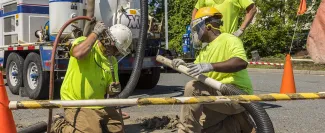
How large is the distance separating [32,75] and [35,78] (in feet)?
0.28

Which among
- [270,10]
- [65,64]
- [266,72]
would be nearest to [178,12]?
[270,10]

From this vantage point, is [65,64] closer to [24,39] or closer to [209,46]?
[24,39]

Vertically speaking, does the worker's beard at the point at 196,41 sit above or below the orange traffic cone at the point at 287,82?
above

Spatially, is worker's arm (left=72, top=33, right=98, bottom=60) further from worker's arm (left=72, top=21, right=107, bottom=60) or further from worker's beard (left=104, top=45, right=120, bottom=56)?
worker's beard (left=104, top=45, right=120, bottom=56)

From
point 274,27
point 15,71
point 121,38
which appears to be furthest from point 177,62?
point 274,27

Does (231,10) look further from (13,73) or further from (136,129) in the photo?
(13,73)

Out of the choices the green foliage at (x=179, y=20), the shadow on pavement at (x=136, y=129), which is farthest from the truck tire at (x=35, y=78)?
the green foliage at (x=179, y=20)

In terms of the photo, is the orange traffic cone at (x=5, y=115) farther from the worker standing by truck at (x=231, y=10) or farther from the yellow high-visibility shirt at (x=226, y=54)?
the worker standing by truck at (x=231, y=10)

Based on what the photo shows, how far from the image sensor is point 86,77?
4016 millimetres

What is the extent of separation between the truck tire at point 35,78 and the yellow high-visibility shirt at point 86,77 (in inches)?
188

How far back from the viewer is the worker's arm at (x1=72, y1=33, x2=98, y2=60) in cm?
379

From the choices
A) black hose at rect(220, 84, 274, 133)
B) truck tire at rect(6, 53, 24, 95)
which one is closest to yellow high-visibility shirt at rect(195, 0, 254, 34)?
black hose at rect(220, 84, 274, 133)

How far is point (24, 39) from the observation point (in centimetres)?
1049

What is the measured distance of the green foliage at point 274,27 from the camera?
2141 cm
